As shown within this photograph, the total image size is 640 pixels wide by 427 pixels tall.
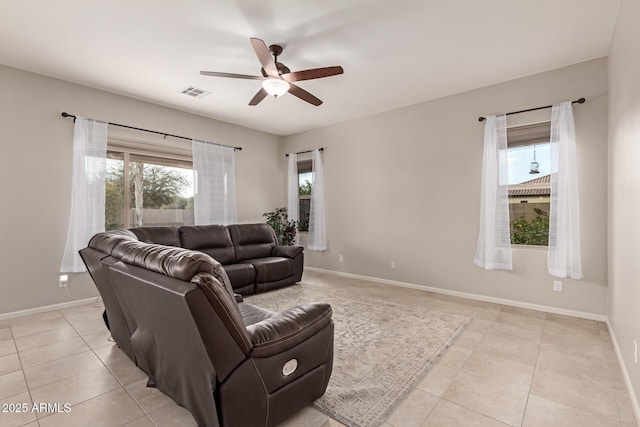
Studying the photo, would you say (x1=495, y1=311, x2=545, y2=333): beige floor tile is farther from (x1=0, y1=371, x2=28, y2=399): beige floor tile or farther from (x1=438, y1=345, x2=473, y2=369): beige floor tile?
(x1=0, y1=371, x2=28, y2=399): beige floor tile

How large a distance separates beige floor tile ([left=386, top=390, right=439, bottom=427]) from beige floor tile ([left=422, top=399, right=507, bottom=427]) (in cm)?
4

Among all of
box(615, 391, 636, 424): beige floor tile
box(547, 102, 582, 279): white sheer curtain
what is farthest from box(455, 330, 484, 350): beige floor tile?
box(547, 102, 582, 279): white sheer curtain

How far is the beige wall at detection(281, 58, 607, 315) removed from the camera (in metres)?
3.20

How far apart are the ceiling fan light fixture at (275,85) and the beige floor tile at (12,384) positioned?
9.78 feet

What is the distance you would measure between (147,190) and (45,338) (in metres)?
2.40

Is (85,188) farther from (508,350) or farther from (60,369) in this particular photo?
(508,350)

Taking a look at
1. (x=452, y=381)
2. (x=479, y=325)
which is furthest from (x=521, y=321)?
(x=452, y=381)

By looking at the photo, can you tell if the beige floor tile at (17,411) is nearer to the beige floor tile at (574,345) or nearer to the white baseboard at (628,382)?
the white baseboard at (628,382)

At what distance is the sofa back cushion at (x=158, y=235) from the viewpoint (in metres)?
3.77

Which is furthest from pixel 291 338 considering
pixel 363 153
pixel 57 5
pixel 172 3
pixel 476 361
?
pixel 363 153

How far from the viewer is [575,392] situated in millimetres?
1940

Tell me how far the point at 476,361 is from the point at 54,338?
380cm

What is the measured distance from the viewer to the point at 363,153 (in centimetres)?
516

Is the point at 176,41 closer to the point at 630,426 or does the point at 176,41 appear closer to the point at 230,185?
the point at 230,185
